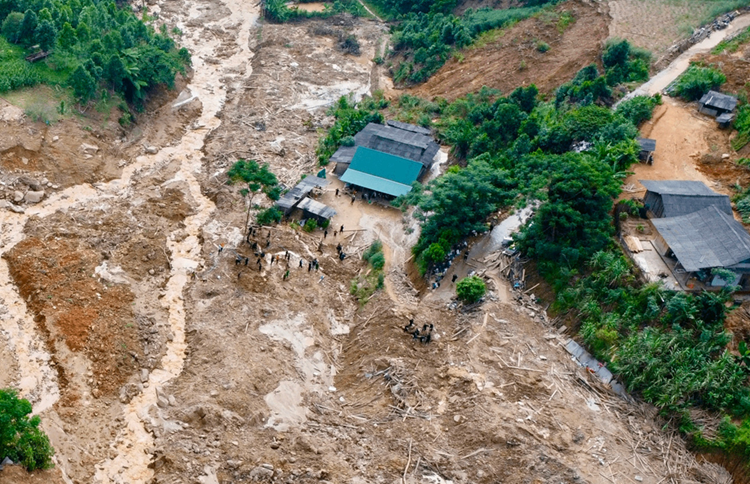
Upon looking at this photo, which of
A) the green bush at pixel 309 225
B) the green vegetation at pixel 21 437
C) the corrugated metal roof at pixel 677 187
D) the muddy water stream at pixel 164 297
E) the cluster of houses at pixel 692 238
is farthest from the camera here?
the green bush at pixel 309 225

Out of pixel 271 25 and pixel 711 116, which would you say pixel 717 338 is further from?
pixel 271 25

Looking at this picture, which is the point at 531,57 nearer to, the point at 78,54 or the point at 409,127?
the point at 409,127

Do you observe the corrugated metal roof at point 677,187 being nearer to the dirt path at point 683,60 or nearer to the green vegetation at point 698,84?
the green vegetation at point 698,84

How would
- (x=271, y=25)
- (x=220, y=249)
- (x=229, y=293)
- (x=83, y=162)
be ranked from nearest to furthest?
(x=229, y=293), (x=220, y=249), (x=83, y=162), (x=271, y=25)

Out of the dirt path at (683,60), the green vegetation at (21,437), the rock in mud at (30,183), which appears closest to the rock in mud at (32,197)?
the rock in mud at (30,183)

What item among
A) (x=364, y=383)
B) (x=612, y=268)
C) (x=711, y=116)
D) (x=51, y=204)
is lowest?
(x=51, y=204)

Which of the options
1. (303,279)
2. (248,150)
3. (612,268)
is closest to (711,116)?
(612,268)
